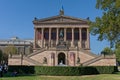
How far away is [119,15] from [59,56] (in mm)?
51368

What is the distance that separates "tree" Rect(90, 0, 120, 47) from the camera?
97.6 ft

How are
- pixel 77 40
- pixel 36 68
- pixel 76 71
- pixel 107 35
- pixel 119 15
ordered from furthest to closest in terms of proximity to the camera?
pixel 77 40
pixel 36 68
pixel 76 71
pixel 107 35
pixel 119 15

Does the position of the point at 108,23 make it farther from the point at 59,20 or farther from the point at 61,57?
the point at 59,20

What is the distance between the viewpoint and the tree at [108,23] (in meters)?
29.7

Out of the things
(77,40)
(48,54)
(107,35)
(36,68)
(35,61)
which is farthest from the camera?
(77,40)

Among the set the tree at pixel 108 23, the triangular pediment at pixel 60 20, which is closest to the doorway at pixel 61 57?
the triangular pediment at pixel 60 20

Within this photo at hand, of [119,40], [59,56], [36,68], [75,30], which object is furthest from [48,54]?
[119,40]

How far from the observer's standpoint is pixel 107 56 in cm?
7306

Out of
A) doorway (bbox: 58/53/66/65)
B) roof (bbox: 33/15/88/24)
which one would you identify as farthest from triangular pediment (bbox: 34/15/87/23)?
doorway (bbox: 58/53/66/65)

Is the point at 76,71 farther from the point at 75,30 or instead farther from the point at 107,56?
the point at 75,30

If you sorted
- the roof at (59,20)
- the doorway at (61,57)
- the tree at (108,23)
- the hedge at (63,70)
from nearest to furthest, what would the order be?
the tree at (108,23) < the hedge at (63,70) < the doorway at (61,57) < the roof at (59,20)

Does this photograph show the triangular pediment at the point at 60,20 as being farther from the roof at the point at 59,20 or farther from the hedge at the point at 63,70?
the hedge at the point at 63,70

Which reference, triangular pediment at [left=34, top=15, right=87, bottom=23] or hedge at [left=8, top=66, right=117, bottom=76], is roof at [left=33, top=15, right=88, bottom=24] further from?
hedge at [left=8, top=66, right=117, bottom=76]

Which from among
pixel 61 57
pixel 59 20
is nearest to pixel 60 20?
pixel 59 20
